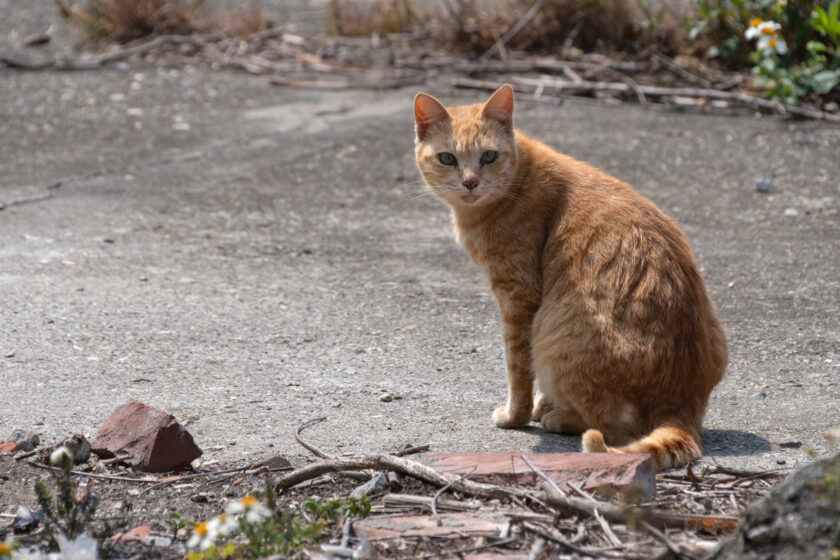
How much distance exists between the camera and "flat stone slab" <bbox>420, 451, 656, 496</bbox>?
280cm

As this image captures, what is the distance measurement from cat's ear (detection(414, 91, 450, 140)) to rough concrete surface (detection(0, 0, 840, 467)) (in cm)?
99

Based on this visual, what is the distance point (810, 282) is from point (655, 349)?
240 centimetres

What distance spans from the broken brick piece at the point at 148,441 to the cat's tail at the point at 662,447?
1.42 meters

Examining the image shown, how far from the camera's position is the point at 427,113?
170 inches

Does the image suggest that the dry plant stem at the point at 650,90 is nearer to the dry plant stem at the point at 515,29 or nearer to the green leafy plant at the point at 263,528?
the dry plant stem at the point at 515,29

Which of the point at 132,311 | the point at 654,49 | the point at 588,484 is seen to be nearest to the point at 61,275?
the point at 132,311

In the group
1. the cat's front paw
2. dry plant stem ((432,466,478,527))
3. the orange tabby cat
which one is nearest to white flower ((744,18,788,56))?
the orange tabby cat

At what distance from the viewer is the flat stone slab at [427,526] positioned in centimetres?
263

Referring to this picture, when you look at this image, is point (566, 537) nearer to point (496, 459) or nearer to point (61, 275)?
point (496, 459)

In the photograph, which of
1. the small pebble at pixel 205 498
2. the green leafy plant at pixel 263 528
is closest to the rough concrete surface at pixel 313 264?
the small pebble at pixel 205 498

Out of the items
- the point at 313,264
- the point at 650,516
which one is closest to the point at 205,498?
the point at 650,516

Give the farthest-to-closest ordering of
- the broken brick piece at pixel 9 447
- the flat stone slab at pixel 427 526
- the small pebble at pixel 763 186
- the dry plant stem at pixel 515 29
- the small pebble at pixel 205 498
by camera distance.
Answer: the dry plant stem at pixel 515 29, the small pebble at pixel 763 186, the broken brick piece at pixel 9 447, the small pebble at pixel 205 498, the flat stone slab at pixel 427 526

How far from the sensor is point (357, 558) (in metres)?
2.44

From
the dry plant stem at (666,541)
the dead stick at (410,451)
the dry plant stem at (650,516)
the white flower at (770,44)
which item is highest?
the white flower at (770,44)
